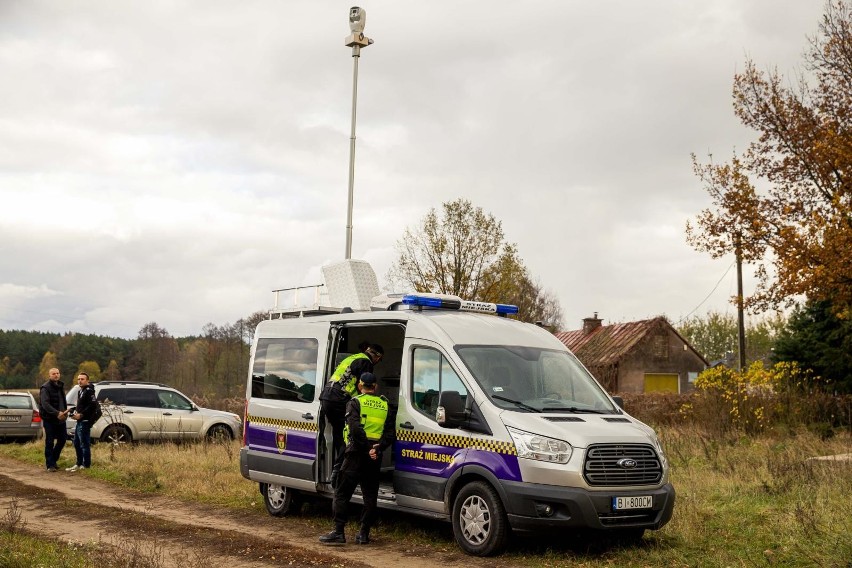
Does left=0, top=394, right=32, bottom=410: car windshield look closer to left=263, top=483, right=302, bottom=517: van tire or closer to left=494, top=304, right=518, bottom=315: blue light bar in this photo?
left=263, top=483, right=302, bottom=517: van tire

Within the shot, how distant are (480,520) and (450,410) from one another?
3.60 feet

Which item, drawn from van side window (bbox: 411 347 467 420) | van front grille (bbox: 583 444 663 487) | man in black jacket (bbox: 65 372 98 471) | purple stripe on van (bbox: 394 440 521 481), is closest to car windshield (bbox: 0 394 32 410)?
man in black jacket (bbox: 65 372 98 471)

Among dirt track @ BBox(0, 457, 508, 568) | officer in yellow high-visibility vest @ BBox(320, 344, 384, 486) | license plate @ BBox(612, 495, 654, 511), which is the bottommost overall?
dirt track @ BBox(0, 457, 508, 568)

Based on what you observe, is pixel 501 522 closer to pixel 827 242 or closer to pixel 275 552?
pixel 275 552

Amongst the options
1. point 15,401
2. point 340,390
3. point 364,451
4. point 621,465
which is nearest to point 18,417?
point 15,401

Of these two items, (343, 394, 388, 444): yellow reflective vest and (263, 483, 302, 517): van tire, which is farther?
(263, 483, 302, 517): van tire

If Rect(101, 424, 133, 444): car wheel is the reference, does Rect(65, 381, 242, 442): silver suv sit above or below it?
above

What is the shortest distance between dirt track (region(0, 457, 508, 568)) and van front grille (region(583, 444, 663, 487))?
4.08ft

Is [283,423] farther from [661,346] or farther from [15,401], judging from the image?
[661,346]

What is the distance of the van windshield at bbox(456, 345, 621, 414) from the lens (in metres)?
9.12

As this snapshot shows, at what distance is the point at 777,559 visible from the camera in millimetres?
8430

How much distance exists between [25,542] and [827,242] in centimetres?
1673

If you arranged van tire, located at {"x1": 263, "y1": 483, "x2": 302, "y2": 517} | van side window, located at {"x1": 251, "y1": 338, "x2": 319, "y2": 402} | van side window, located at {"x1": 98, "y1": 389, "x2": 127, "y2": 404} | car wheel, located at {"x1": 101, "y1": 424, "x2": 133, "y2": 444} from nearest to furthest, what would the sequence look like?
van side window, located at {"x1": 251, "y1": 338, "x2": 319, "y2": 402}, van tire, located at {"x1": 263, "y1": 483, "x2": 302, "y2": 517}, car wheel, located at {"x1": 101, "y1": 424, "x2": 133, "y2": 444}, van side window, located at {"x1": 98, "y1": 389, "x2": 127, "y2": 404}

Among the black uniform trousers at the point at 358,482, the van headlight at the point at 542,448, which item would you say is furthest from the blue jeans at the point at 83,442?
the van headlight at the point at 542,448
